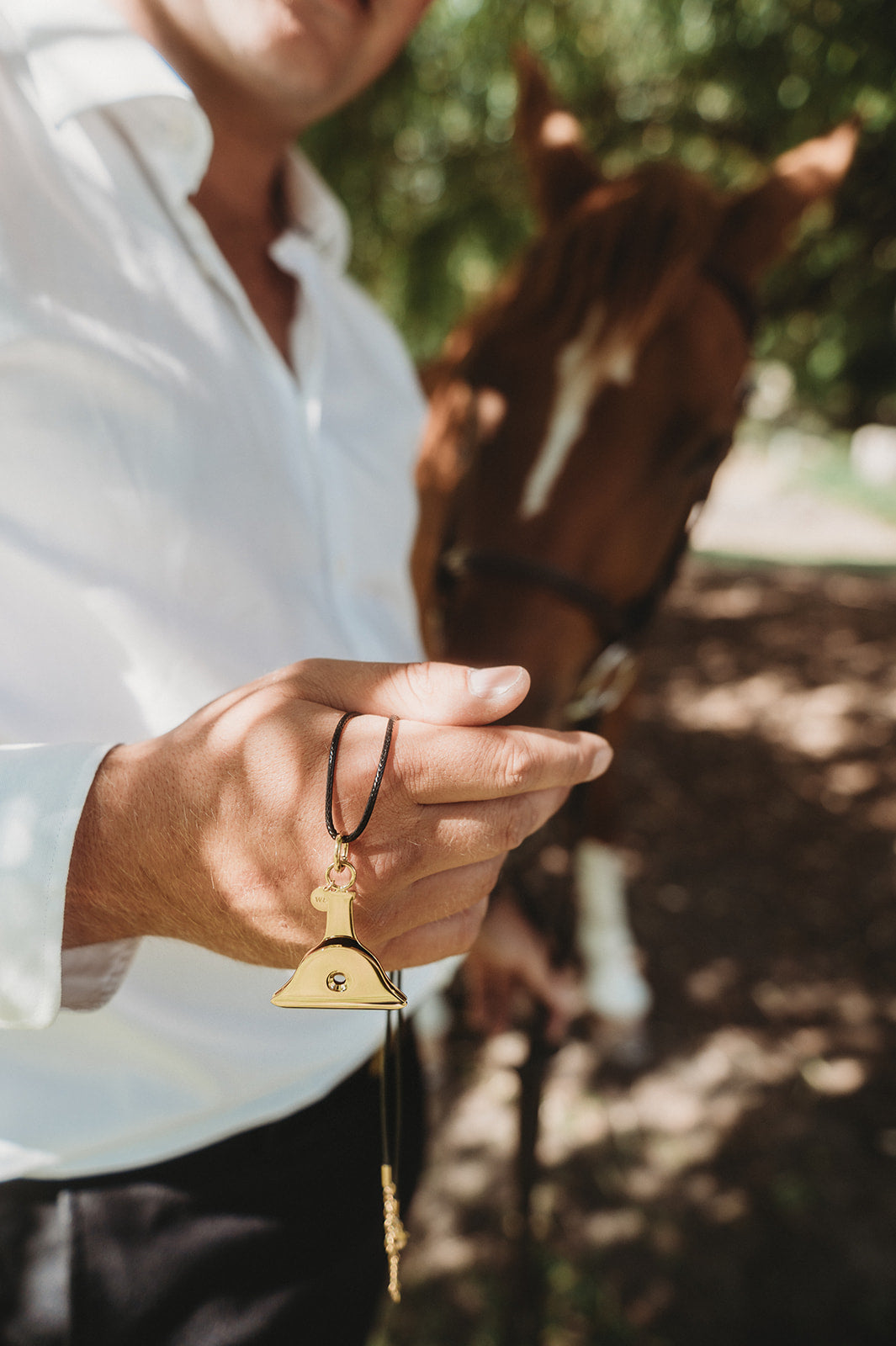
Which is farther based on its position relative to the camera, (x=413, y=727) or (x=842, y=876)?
(x=842, y=876)

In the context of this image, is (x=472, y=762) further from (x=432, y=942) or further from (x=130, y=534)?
(x=130, y=534)

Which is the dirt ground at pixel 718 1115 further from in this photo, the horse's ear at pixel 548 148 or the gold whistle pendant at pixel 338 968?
the horse's ear at pixel 548 148

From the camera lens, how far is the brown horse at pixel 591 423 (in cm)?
146

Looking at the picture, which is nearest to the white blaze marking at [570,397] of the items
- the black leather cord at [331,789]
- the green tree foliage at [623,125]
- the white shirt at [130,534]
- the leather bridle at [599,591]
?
the leather bridle at [599,591]

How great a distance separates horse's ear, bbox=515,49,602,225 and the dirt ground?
9.17 ft

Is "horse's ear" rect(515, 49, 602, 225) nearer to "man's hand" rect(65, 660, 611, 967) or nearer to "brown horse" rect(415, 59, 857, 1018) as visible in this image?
"brown horse" rect(415, 59, 857, 1018)

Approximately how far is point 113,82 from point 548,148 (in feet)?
3.80

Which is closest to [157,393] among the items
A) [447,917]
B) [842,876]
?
[447,917]

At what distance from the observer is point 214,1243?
1118mm

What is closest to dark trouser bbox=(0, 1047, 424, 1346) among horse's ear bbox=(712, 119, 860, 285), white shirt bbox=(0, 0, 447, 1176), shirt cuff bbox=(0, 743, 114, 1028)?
white shirt bbox=(0, 0, 447, 1176)

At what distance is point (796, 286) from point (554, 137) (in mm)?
2131

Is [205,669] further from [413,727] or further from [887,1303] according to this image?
[887,1303]

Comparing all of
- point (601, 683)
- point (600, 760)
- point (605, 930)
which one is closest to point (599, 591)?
point (601, 683)

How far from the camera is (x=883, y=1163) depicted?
290 cm
